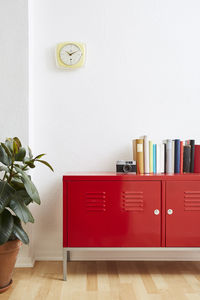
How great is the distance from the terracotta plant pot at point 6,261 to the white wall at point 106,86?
1.77 ft

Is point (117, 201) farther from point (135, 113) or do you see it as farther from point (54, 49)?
point (54, 49)

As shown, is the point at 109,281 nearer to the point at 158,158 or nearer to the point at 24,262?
the point at 24,262

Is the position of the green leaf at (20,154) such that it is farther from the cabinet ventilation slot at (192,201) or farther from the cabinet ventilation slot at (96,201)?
the cabinet ventilation slot at (192,201)

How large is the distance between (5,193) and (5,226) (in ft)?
0.69

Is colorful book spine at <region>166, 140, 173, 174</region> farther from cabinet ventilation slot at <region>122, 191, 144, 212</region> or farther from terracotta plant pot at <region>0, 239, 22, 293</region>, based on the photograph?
terracotta plant pot at <region>0, 239, 22, 293</region>

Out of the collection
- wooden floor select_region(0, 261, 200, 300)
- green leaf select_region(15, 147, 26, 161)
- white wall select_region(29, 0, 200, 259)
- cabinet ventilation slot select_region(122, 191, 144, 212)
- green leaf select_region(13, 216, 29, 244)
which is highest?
white wall select_region(29, 0, 200, 259)

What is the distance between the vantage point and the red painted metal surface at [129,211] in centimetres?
213

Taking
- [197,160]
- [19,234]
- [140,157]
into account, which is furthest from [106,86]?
[19,234]

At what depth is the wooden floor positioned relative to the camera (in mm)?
1903

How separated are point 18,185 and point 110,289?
3.14 feet

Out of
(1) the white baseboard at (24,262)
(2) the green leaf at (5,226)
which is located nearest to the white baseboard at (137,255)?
(1) the white baseboard at (24,262)

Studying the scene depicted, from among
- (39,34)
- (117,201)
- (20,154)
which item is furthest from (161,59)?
(20,154)

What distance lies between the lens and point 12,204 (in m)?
1.89

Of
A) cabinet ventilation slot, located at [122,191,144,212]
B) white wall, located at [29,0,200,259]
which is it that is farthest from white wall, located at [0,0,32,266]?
cabinet ventilation slot, located at [122,191,144,212]
